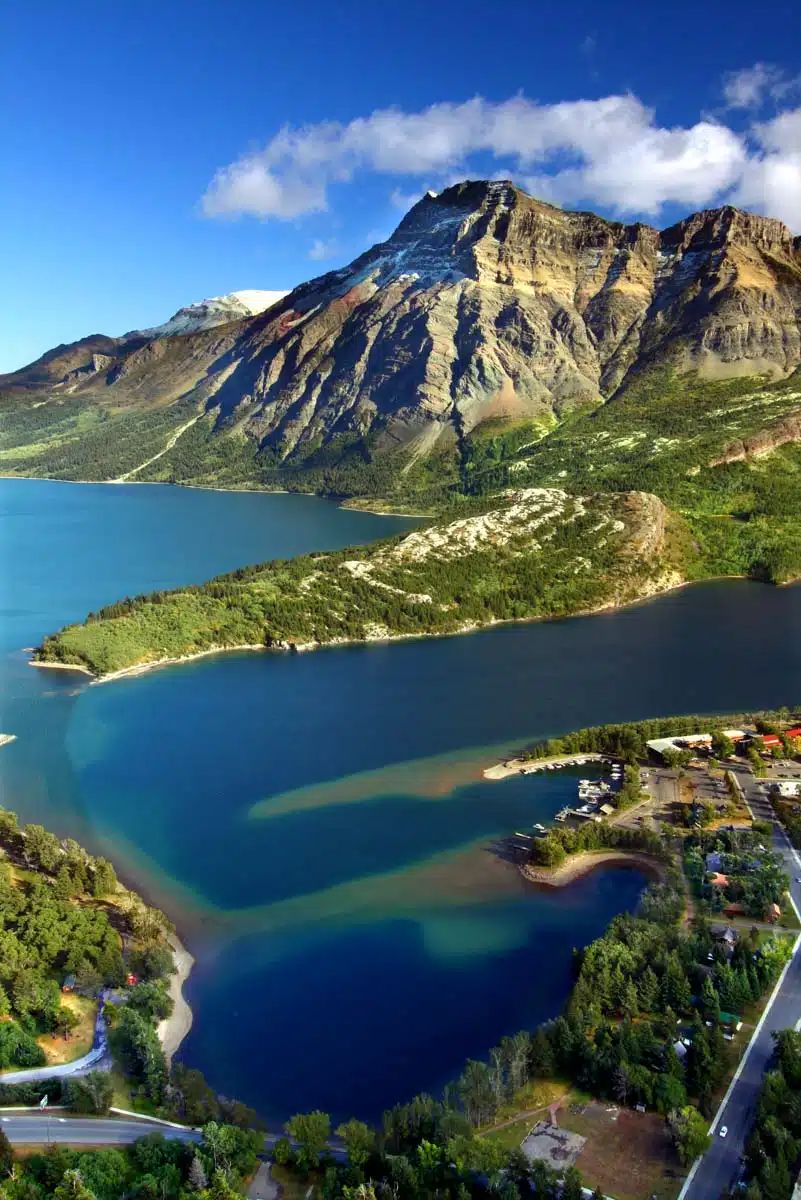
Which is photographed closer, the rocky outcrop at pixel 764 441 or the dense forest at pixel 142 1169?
the dense forest at pixel 142 1169

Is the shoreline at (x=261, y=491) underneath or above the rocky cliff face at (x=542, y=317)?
underneath

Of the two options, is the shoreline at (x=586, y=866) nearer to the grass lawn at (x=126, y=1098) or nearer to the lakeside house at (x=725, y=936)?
the lakeside house at (x=725, y=936)

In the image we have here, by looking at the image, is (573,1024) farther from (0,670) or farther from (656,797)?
(0,670)

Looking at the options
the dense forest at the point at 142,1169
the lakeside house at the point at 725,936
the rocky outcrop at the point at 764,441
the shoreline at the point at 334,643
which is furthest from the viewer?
the rocky outcrop at the point at 764,441

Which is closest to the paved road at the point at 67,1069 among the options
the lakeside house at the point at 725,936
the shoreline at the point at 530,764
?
the lakeside house at the point at 725,936

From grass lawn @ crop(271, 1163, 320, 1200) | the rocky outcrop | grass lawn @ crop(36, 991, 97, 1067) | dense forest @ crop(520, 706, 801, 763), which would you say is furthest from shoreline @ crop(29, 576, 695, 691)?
grass lawn @ crop(271, 1163, 320, 1200)

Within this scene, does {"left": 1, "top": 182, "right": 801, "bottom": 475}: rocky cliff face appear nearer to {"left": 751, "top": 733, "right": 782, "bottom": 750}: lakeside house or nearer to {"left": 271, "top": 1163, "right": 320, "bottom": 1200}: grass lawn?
{"left": 751, "top": 733, "right": 782, "bottom": 750}: lakeside house
